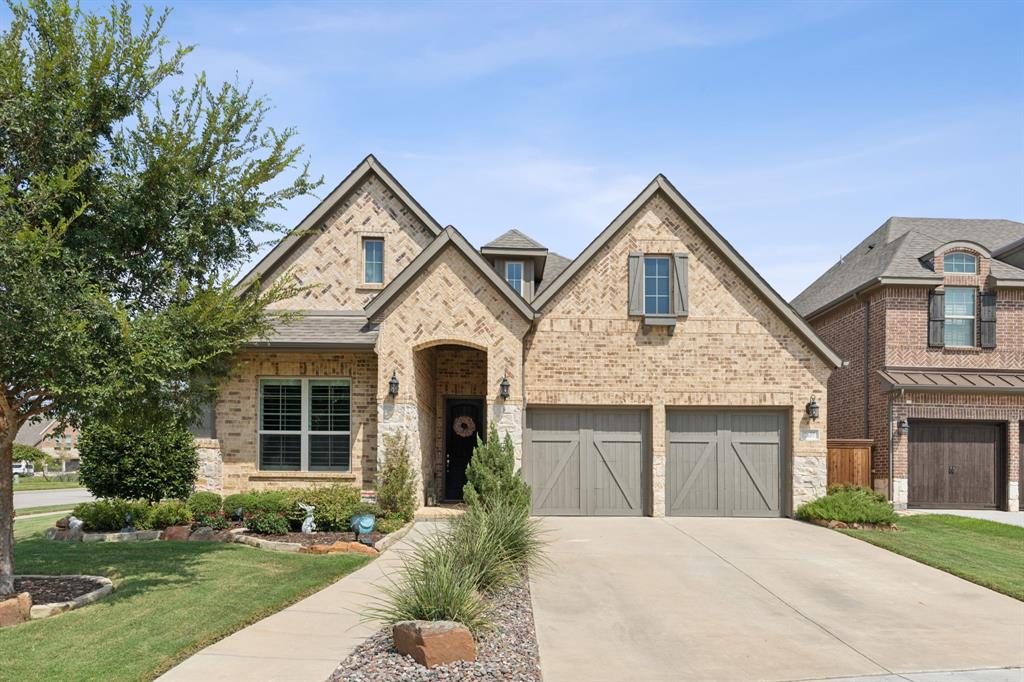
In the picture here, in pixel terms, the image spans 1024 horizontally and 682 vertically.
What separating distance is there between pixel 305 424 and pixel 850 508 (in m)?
11.9

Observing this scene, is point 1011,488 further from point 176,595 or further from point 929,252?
point 176,595

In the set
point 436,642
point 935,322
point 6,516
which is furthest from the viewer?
point 935,322

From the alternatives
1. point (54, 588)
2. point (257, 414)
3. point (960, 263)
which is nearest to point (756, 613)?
point (54, 588)

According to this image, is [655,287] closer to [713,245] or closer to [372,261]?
[713,245]

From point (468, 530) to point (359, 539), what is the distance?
145 inches

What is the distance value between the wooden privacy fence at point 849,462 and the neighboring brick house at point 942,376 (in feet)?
3.71

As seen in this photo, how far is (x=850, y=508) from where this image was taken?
51.6 ft

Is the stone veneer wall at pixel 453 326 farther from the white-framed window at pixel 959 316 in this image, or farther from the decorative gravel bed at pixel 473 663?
the white-framed window at pixel 959 316

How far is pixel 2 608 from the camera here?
802 cm

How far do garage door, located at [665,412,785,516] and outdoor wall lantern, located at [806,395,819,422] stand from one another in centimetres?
64

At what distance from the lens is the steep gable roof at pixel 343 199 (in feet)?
58.9

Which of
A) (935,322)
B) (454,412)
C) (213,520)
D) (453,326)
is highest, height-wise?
(935,322)

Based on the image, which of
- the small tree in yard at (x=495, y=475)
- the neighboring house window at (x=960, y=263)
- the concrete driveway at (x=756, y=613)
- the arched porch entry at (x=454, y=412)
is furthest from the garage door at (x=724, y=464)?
the neighboring house window at (x=960, y=263)

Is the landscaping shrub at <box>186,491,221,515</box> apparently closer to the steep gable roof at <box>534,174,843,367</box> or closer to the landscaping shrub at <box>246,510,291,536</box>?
the landscaping shrub at <box>246,510,291,536</box>
